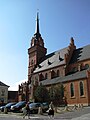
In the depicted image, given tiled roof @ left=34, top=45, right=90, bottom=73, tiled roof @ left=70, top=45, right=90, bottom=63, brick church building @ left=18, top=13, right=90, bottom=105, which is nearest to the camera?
brick church building @ left=18, top=13, right=90, bottom=105

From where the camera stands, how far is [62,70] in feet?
162

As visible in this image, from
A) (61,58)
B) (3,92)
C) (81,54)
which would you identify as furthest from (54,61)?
(3,92)

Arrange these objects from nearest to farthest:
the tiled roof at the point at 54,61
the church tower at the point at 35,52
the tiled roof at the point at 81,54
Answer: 1. the tiled roof at the point at 81,54
2. the tiled roof at the point at 54,61
3. the church tower at the point at 35,52

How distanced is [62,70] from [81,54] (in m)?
6.56

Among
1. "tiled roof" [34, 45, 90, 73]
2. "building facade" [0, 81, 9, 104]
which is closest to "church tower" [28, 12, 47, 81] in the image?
"tiled roof" [34, 45, 90, 73]

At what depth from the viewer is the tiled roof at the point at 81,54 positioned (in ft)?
152

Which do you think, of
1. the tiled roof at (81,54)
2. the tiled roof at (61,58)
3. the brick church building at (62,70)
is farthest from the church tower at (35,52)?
the tiled roof at (81,54)

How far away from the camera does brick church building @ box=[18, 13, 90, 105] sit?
40.3 metres

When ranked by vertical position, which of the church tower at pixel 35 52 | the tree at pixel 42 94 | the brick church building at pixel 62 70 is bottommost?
the tree at pixel 42 94

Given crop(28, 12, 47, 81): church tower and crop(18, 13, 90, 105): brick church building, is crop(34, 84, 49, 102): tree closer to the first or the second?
crop(18, 13, 90, 105): brick church building

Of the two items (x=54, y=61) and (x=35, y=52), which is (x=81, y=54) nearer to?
(x=54, y=61)

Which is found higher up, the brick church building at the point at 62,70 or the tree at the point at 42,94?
the brick church building at the point at 62,70

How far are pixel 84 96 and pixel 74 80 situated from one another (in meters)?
4.45

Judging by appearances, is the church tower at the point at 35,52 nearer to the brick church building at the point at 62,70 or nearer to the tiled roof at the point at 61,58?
the brick church building at the point at 62,70
